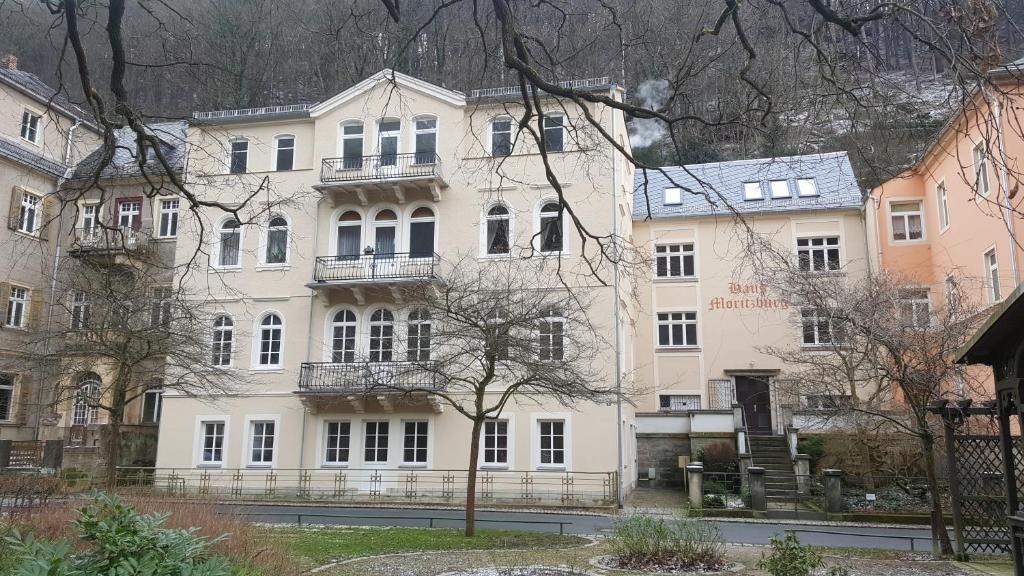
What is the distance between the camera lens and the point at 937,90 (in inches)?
198

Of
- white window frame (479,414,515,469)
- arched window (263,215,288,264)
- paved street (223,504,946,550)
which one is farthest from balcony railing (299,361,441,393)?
arched window (263,215,288,264)

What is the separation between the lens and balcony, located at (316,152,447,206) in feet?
88.8

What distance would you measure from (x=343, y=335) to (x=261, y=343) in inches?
117

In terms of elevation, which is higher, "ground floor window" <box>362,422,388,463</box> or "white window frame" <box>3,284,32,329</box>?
"white window frame" <box>3,284,32,329</box>

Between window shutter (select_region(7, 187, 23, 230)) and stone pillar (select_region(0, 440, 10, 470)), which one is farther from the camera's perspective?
window shutter (select_region(7, 187, 23, 230))

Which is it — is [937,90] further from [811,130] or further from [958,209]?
[958,209]

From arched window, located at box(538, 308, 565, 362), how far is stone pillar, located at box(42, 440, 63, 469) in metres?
18.9

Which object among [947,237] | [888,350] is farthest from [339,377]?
[947,237]

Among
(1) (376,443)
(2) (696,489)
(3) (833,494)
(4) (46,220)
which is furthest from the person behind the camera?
(1) (376,443)

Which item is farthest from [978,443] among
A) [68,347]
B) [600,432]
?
[68,347]

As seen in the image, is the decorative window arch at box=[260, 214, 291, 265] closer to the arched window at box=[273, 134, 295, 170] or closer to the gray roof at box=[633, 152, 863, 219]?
the arched window at box=[273, 134, 295, 170]

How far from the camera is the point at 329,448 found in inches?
1056

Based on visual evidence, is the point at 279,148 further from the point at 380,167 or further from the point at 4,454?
the point at 4,454

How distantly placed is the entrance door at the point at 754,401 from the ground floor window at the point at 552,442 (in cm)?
902
